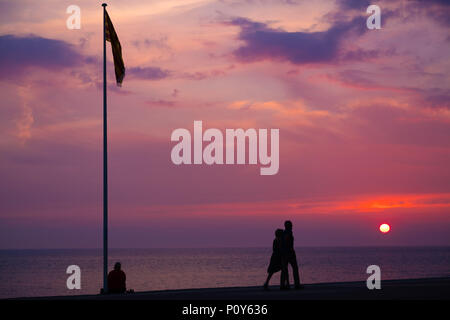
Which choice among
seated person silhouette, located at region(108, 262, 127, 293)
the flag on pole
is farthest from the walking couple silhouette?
the flag on pole

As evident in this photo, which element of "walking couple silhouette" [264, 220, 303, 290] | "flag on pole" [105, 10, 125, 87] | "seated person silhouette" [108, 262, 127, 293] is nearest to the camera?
"walking couple silhouette" [264, 220, 303, 290]

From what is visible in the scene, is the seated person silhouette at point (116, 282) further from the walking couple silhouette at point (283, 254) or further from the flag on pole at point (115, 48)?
the flag on pole at point (115, 48)

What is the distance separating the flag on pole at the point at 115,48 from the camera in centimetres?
2603

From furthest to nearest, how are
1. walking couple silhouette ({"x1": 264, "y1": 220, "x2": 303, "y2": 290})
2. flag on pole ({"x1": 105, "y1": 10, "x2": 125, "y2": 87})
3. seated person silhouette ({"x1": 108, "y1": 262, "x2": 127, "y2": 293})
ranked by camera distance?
flag on pole ({"x1": 105, "y1": 10, "x2": 125, "y2": 87}) < seated person silhouette ({"x1": 108, "y1": 262, "x2": 127, "y2": 293}) < walking couple silhouette ({"x1": 264, "y1": 220, "x2": 303, "y2": 290})

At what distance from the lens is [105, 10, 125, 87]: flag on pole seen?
2603 cm

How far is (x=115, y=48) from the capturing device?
2609 centimetres

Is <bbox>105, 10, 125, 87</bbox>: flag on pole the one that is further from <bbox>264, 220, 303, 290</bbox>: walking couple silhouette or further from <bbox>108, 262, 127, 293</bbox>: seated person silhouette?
<bbox>264, 220, 303, 290</bbox>: walking couple silhouette

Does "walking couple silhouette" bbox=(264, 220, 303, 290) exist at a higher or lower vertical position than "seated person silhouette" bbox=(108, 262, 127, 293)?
higher

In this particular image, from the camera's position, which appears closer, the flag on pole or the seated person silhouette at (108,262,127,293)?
the seated person silhouette at (108,262,127,293)

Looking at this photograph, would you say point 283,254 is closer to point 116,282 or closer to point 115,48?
point 116,282

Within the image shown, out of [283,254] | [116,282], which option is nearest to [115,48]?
[116,282]
